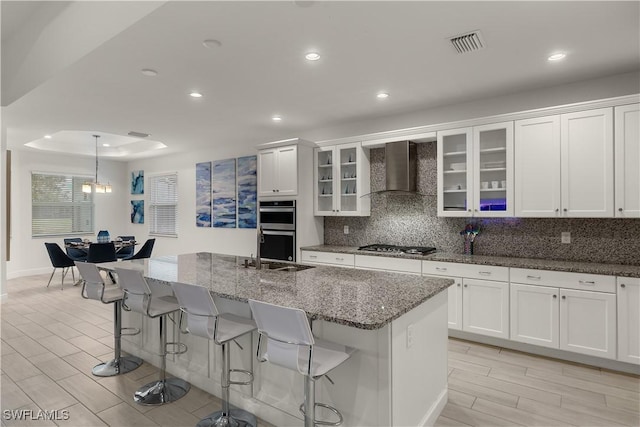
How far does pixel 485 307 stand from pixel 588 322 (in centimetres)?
85

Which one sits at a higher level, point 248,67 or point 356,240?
point 248,67

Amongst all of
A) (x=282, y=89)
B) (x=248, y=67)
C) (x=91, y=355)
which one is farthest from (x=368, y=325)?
(x=91, y=355)

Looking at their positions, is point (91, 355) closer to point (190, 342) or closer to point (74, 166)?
point (190, 342)

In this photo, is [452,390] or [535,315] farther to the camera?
[535,315]

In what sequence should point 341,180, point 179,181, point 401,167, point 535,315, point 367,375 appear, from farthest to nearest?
point 179,181, point 341,180, point 401,167, point 535,315, point 367,375

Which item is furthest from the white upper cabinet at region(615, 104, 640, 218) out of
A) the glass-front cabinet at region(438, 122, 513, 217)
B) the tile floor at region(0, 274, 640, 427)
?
the tile floor at region(0, 274, 640, 427)

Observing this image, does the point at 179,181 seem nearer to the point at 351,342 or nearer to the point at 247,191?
the point at 247,191

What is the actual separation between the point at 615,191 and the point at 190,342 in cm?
398

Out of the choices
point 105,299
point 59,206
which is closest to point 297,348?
point 105,299

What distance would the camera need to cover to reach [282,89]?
378 cm

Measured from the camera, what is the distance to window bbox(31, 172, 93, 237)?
25.4 feet

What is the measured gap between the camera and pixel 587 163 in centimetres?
335

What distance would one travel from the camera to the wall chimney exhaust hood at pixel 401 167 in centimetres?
438

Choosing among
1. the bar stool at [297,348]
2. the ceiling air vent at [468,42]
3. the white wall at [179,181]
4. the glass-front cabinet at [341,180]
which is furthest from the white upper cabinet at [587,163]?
the bar stool at [297,348]
